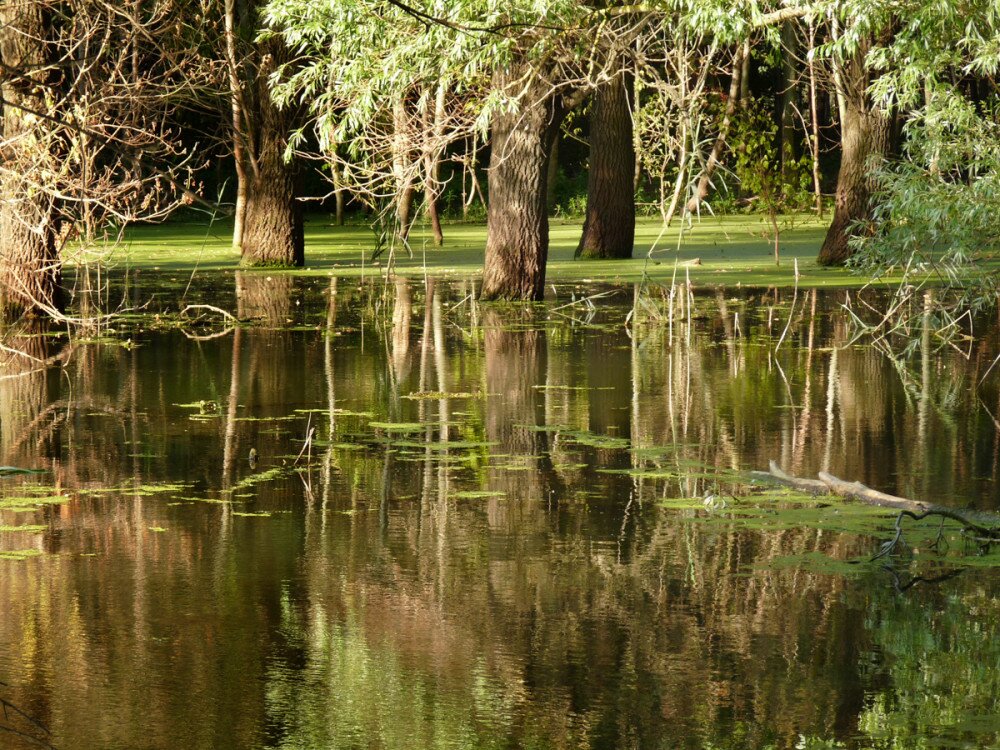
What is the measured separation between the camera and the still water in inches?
220

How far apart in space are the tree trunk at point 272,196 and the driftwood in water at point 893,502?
17.6 m

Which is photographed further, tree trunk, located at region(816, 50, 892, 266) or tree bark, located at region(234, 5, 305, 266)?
tree bark, located at region(234, 5, 305, 266)

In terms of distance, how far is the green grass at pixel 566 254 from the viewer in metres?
24.9

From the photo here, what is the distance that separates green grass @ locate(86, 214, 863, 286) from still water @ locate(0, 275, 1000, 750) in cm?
775

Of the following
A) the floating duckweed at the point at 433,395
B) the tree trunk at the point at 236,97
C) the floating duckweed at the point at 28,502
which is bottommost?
the floating duckweed at the point at 28,502

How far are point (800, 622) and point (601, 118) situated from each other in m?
21.6

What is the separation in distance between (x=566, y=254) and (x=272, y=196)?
594cm

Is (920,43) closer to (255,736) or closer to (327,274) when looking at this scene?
(255,736)

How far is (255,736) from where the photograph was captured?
5324mm

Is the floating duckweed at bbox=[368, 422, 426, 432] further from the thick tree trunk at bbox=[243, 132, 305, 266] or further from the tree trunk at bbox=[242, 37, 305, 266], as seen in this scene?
the tree trunk at bbox=[242, 37, 305, 266]

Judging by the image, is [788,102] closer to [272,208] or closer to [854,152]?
[854,152]

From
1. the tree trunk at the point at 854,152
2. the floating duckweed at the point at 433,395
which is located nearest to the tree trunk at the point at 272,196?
the tree trunk at the point at 854,152

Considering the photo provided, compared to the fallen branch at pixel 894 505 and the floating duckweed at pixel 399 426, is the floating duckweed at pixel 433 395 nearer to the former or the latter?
the floating duckweed at pixel 399 426

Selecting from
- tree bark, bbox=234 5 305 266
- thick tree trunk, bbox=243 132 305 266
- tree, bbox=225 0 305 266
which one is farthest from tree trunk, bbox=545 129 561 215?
thick tree trunk, bbox=243 132 305 266
